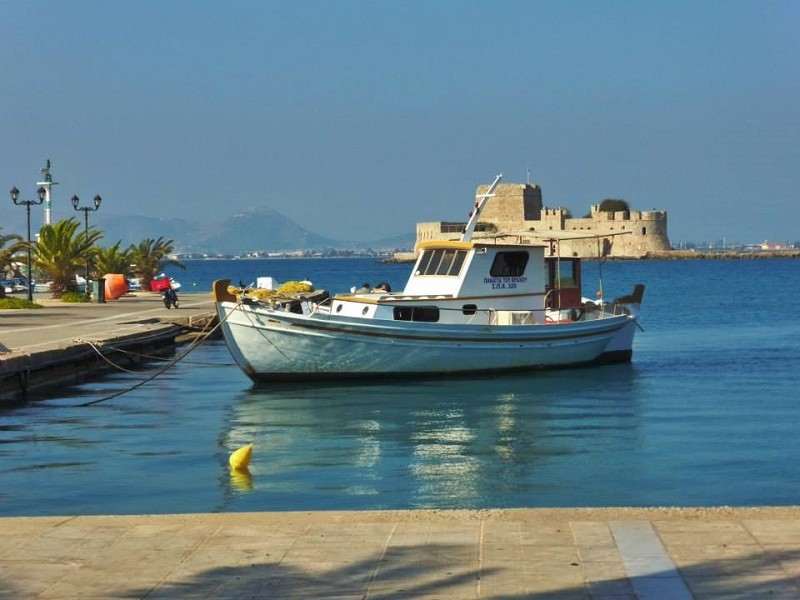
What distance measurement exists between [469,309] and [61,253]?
24875 millimetres

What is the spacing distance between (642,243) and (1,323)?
515 feet

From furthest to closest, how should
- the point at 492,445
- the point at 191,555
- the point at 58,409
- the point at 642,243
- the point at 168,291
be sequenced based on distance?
the point at 642,243
the point at 168,291
the point at 58,409
the point at 492,445
the point at 191,555

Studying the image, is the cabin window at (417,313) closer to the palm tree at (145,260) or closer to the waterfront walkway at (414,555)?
the waterfront walkway at (414,555)

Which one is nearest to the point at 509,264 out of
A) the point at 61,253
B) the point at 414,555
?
the point at 414,555

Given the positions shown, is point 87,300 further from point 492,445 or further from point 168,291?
point 492,445

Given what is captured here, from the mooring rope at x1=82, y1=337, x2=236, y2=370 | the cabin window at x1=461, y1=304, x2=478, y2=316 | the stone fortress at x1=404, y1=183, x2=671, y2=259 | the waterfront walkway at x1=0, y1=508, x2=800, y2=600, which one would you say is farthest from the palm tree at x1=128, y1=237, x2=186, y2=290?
the stone fortress at x1=404, y1=183, x2=671, y2=259

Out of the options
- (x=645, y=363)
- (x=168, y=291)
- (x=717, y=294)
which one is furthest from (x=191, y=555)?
(x=717, y=294)

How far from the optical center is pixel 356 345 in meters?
23.8

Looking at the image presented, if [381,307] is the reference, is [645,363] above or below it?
below

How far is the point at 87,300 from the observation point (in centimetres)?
4538

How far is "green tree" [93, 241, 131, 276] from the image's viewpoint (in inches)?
2069

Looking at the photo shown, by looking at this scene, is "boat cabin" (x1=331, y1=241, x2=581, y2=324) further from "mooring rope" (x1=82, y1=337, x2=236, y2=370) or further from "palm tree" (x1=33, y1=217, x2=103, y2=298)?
"palm tree" (x1=33, y1=217, x2=103, y2=298)

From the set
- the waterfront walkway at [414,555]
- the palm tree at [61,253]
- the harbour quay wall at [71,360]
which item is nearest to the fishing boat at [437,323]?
the harbour quay wall at [71,360]

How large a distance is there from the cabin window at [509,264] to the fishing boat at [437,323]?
22 mm
